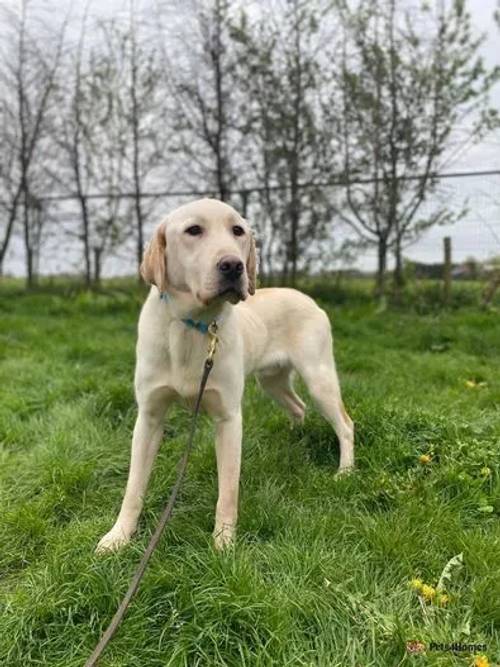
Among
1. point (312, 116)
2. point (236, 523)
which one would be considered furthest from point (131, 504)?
point (312, 116)

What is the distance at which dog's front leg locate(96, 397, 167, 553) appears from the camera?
9.12 feet

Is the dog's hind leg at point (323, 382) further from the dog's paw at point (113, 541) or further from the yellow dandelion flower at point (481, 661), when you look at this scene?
the yellow dandelion flower at point (481, 661)

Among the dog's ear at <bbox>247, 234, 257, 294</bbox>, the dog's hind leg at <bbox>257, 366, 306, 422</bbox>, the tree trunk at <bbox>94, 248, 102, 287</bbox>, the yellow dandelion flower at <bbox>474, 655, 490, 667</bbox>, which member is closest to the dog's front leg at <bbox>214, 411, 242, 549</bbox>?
the dog's ear at <bbox>247, 234, 257, 294</bbox>

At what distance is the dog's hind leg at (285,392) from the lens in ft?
13.3

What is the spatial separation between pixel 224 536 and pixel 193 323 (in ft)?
2.82

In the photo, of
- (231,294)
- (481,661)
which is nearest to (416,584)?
(481,661)

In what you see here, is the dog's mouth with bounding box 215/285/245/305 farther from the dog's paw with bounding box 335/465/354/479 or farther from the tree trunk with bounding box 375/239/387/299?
the tree trunk with bounding box 375/239/387/299

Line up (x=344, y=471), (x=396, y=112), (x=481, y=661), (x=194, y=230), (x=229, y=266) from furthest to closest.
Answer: (x=396, y=112)
(x=344, y=471)
(x=194, y=230)
(x=229, y=266)
(x=481, y=661)

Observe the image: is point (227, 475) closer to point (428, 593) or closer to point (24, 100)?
point (428, 593)

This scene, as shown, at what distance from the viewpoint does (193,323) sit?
2.74m

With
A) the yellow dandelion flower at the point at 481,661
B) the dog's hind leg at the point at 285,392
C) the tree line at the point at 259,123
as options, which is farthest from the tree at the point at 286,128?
the yellow dandelion flower at the point at 481,661

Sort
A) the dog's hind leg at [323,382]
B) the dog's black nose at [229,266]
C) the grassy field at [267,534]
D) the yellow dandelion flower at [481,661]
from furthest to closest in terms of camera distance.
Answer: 1. the dog's hind leg at [323,382]
2. the dog's black nose at [229,266]
3. the grassy field at [267,534]
4. the yellow dandelion flower at [481,661]

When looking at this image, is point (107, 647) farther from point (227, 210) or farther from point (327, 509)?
point (227, 210)

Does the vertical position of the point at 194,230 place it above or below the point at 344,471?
above
